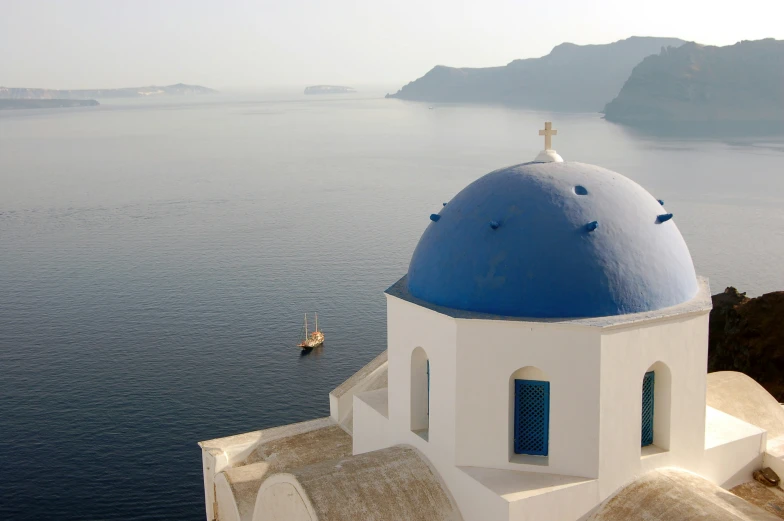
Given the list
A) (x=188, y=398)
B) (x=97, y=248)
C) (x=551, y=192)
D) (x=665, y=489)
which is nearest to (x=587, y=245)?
(x=551, y=192)

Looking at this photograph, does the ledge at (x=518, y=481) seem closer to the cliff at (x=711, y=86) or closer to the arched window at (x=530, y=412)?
the arched window at (x=530, y=412)

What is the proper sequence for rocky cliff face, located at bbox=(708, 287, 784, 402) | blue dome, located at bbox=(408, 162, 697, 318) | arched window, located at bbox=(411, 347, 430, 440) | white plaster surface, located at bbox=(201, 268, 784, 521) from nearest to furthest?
white plaster surface, located at bbox=(201, 268, 784, 521) → blue dome, located at bbox=(408, 162, 697, 318) → arched window, located at bbox=(411, 347, 430, 440) → rocky cliff face, located at bbox=(708, 287, 784, 402)

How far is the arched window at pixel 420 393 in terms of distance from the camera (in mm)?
12961

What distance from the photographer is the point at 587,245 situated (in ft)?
38.4

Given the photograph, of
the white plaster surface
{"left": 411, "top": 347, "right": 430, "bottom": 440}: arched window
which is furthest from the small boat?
the white plaster surface

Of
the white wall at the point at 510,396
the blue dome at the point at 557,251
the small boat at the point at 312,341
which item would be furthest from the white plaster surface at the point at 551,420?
the small boat at the point at 312,341

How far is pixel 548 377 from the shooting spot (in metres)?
11.4

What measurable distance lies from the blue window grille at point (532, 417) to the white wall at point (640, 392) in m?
0.83

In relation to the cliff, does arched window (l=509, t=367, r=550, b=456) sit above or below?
below

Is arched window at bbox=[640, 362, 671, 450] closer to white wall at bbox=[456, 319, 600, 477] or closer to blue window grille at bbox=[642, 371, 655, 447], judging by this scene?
blue window grille at bbox=[642, 371, 655, 447]

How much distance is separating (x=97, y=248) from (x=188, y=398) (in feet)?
91.2

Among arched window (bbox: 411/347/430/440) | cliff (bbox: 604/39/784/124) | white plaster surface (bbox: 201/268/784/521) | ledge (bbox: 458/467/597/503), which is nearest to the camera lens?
ledge (bbox: 458/467/597/503)

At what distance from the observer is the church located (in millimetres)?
11258

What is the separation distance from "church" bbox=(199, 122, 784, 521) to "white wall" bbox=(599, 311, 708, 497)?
2 cm
